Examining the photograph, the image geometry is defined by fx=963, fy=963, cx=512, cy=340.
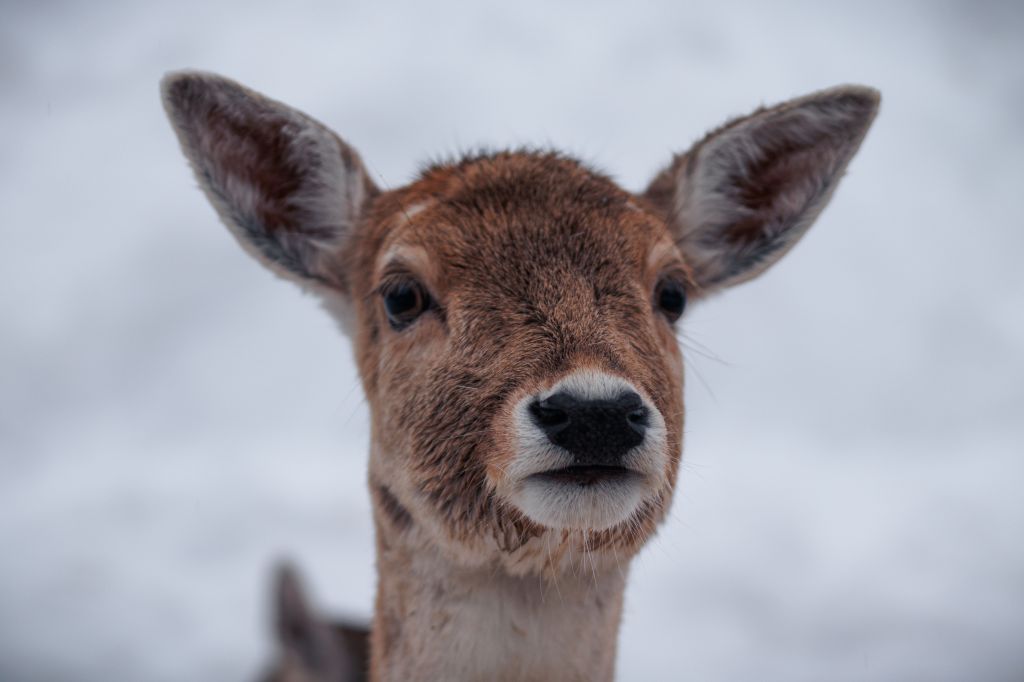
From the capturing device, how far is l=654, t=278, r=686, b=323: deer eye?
213 inches

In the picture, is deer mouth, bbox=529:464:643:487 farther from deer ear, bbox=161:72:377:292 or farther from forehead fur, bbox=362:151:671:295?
deer ear, bbox=161:72:377:292

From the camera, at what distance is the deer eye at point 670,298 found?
541 centimetres

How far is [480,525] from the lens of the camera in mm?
4395

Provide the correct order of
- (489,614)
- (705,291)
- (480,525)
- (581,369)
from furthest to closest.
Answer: (705,291) → (489,614) → (480,525) → (581,369)

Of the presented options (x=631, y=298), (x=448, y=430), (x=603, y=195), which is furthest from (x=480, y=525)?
(x=603, y=195)

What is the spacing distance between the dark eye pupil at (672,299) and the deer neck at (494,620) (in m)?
1.48

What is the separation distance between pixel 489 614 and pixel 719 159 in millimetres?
3435

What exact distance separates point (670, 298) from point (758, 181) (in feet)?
5.22

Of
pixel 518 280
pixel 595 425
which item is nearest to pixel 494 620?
pixel 595 425

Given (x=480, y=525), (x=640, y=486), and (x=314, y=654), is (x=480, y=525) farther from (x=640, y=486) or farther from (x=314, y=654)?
(x=314, y=654)

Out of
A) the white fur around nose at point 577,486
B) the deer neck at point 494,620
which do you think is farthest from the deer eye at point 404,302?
the white fur around nose at point 577,486

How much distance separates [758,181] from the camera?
21.5ft

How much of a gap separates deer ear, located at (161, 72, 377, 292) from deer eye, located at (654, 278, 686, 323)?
2.12 meters

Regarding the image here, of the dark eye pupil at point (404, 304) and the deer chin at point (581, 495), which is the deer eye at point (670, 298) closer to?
the dark eye pupil at point (404, 304)
